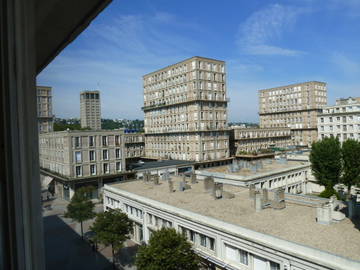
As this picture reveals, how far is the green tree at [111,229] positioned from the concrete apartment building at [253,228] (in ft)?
7.56

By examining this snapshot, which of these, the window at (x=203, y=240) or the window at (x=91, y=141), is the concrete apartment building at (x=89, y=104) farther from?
the window at (x=91, y=141)

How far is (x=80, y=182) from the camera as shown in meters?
31.7

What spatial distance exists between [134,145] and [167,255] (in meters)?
42.5

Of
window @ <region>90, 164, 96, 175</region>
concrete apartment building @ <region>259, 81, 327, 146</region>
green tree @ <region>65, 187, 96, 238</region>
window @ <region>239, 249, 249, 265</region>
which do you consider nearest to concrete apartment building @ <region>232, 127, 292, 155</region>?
concrete apartment building @ <region>259, 81, 327, 146</region>

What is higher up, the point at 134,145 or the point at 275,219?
the point at 134,145

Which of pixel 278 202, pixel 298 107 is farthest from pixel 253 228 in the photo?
pixel 298 107

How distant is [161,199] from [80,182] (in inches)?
631

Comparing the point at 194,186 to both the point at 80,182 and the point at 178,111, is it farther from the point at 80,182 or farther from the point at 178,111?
the point at 178,111

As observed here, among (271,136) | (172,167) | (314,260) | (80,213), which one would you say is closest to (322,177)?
(172,167)

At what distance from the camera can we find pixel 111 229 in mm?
17141

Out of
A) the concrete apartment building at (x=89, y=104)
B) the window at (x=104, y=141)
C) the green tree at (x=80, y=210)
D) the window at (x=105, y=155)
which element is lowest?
the green tree at (x=80, y=210)

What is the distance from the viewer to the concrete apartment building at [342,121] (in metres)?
50.4

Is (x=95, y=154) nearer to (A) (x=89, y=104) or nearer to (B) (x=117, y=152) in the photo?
(B) (x=117, y=152)

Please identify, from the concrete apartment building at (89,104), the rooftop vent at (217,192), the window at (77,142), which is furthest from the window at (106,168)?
the rooftop vent at (217,192)
